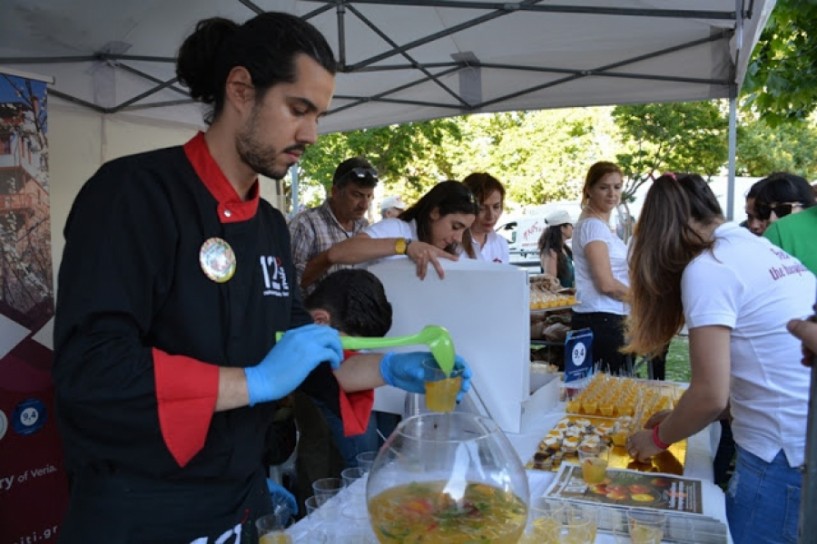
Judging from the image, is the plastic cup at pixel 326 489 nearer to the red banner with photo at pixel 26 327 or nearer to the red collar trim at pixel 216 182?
the red collar trim at pixel 216 182

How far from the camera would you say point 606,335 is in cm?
391

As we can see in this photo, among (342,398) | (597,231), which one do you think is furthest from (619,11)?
(342,398)

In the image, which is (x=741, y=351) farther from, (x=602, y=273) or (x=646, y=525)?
(x=602, y=273)

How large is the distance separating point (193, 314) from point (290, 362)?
0.20 meters

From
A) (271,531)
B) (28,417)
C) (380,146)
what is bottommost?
(28,417)

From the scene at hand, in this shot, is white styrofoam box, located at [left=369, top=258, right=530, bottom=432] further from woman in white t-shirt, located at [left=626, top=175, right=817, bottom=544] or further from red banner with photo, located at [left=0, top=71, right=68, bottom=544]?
red banner with photo, located at [left=0, top=71, right=68, bottom=544]

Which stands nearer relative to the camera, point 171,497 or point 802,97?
point 171,497

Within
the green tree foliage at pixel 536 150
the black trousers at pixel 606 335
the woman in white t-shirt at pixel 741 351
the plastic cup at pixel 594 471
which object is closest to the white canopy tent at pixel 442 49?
the woman in white t-shirt at pixel 741 351

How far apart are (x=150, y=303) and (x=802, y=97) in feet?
22.4

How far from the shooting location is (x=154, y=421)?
107 cm

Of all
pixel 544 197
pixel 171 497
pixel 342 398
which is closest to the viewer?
pixel 171 497

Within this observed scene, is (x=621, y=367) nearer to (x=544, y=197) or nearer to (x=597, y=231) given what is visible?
(x=597, y=231)

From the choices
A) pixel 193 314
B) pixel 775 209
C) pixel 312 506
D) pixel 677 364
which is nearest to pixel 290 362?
pixel 193 314

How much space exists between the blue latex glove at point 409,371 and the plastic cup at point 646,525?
460mm
